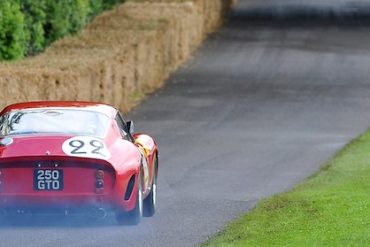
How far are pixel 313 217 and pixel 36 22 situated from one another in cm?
1840

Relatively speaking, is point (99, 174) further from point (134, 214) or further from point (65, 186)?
point (134, 214)

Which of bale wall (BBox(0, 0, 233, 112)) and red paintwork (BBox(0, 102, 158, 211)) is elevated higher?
red paintwork (BBox(0, 102, 158, 211))

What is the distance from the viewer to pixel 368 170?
1888 cm

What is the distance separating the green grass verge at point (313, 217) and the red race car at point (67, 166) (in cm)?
114

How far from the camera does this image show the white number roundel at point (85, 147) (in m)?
13.6

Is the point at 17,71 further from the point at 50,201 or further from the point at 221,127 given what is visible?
the point at 50,201

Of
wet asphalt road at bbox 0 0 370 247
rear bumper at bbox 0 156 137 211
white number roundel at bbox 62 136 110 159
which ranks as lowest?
wet asphalt road at bbox 0 0 370 247

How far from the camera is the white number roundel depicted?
1358 centimetres

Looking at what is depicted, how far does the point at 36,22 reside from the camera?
31.2 meters

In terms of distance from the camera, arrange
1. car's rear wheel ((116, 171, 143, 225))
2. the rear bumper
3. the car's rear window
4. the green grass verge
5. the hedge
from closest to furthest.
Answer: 1. the green grass verge
2. the rear bumper
3. car's rear wheel ((116, 171, 143, 225))
4. the car's rear window
5. the hedge

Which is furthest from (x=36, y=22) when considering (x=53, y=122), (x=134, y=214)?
(x=134, y=214)

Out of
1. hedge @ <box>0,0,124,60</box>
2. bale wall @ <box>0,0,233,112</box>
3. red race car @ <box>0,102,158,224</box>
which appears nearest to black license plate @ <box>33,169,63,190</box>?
red race car @ <box>0,102,158,224</box>

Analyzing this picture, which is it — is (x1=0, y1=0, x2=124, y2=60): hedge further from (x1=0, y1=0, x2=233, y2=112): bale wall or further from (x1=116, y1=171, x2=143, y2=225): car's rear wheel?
(x1=116, y1=171, x2=143, y2=225): car's rear wheel

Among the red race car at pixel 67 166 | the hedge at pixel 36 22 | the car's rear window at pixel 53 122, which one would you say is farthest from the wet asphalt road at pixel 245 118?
the hedge at pixel 36 22
